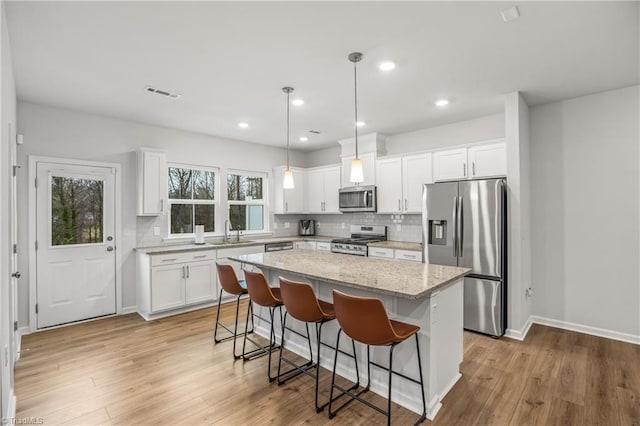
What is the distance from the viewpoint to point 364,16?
2.15 m

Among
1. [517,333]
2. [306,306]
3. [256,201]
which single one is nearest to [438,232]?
[517,333]

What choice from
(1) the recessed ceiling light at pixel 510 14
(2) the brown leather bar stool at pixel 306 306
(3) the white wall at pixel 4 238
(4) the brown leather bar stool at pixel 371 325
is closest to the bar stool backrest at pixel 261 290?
(2) the brown leather bar stool at pixel 306 306

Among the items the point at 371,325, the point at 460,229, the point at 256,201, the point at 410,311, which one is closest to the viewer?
the point at 371,325

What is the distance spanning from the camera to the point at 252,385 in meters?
2.60

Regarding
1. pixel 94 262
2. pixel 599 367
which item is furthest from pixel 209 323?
pixel 599 367

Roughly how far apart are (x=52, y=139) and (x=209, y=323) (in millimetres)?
2968

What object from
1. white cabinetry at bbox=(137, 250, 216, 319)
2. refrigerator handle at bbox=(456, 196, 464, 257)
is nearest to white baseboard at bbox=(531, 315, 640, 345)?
refrigerator handle at bbox=(456, 196, 464, 257)

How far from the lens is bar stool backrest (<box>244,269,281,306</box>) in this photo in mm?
2717

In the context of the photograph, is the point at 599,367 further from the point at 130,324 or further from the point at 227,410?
the point at 130,324

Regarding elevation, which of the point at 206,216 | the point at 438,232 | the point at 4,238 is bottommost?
the point at 438,232

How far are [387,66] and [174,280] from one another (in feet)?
12.3

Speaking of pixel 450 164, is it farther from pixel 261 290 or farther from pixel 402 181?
pixel 261 290

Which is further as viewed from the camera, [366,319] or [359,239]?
[359,239]

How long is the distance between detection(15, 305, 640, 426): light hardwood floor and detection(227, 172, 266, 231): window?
257cm
